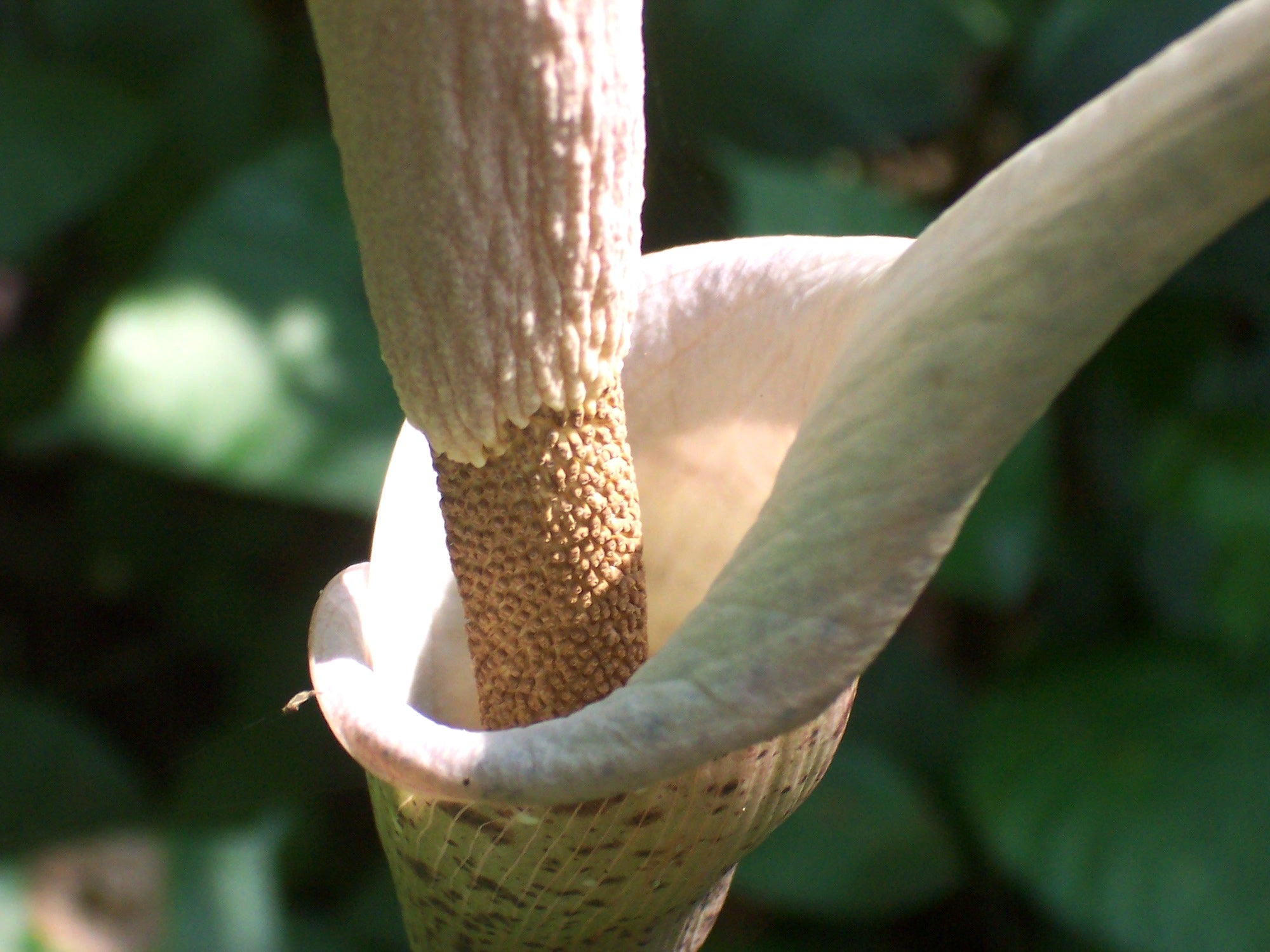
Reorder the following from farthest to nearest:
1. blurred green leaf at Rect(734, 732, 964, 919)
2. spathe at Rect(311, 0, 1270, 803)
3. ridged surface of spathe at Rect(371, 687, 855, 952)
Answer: blurred green leaf at Rect(734, 732, 964, 919)
ridged surface of spathe at Rect(371, 687, 855, 952)
spathe at Rect(311, 0, 1270, 803)

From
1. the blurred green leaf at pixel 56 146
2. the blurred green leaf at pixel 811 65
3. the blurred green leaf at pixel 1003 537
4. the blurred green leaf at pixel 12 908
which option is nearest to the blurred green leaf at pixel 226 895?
the blurred green leaf at pixel 12 908

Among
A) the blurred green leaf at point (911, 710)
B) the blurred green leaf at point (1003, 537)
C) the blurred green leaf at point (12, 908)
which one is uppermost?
the blurred green leaf at point (1003, 537)

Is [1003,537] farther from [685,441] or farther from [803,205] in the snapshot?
[685,441]

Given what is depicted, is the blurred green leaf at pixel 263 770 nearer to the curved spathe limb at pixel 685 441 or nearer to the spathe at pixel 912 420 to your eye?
the curved spathe limb at pixel 685 441

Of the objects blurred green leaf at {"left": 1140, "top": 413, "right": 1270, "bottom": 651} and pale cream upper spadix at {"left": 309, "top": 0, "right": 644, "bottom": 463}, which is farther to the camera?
blurred green leaf at {"left": 1140, "top": 413, "right": 1270, "bottom": 651}

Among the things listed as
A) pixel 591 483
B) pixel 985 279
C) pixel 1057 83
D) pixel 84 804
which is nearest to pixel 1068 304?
pixel 985 279

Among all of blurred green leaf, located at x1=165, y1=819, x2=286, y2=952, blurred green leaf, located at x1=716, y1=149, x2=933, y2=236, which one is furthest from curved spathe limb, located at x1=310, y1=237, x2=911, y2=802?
blurred green leaf, located at x1=716, y1=149, x2=933, y2=236

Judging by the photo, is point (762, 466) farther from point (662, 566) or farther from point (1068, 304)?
point (1068, 304)

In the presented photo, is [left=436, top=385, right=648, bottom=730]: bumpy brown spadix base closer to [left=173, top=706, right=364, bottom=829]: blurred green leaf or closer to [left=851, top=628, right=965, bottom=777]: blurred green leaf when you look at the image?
[left=173, top=706, right=364, bottom=829]: blurred green leaf
